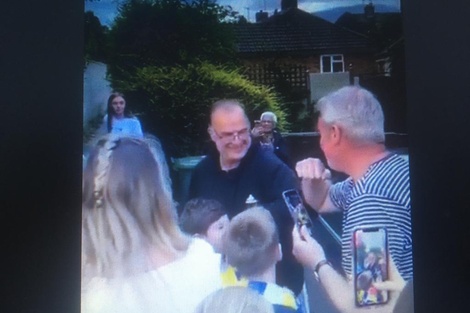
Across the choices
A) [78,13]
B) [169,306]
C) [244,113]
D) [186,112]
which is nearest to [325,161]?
[244,113]

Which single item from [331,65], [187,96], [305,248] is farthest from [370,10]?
[305,248]

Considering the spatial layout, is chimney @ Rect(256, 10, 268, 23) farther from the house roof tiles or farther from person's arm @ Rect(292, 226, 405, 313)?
person's arm @ Rect(292, 226, 405, 313)

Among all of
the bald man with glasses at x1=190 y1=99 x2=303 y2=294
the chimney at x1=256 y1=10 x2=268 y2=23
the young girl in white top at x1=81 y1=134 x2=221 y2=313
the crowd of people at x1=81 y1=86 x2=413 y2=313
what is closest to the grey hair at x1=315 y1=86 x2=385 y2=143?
the crowd of people at x1=81 y1=86 x2=413 y2=313

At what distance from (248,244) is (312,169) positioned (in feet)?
1.17

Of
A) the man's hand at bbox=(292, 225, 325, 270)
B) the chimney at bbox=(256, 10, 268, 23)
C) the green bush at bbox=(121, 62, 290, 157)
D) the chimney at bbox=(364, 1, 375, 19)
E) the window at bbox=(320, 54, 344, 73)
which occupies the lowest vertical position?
the man's hand at bbox=(292, 225, 325, 270)

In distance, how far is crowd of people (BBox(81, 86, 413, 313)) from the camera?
253cm

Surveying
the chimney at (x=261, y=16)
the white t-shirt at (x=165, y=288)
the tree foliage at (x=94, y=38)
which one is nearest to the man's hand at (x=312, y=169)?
the white t-shirt at (x=165, y=288)

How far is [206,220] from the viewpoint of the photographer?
2539mm

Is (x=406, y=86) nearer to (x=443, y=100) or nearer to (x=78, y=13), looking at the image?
(x=443, y=100)

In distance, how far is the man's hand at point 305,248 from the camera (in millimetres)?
2555

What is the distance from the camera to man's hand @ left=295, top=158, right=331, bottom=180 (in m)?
2.57

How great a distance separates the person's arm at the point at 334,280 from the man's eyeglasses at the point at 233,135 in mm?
383

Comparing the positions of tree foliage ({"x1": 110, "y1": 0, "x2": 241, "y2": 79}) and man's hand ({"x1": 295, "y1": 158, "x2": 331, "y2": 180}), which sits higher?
tree foliage ({"x1": 110, "y1": 0, "x2": 241, "y2": 79})

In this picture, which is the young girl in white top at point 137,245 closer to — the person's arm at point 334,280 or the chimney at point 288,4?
the person's arm at point 334,280
